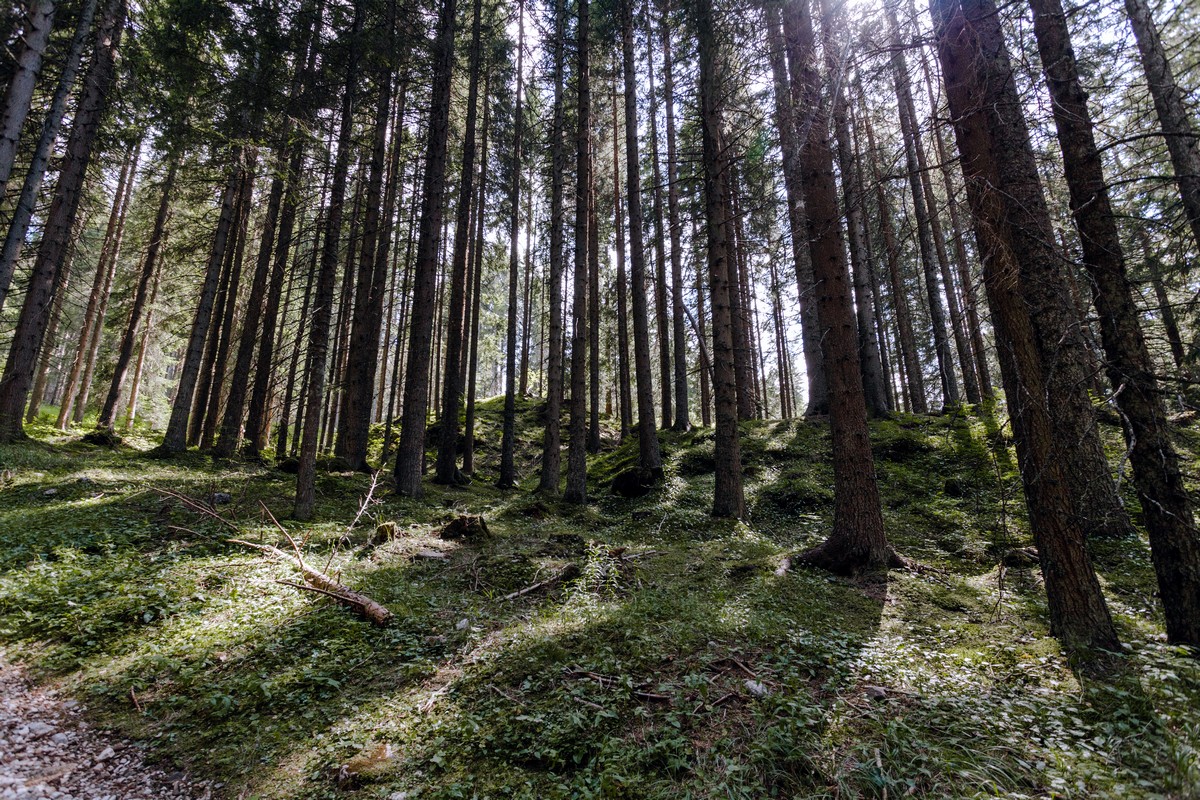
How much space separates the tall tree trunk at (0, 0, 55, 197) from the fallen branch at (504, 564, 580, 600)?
1045cm

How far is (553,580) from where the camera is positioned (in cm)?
643

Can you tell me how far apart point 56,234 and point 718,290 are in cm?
1608

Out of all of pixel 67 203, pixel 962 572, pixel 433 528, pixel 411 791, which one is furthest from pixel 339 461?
pixel 962 572

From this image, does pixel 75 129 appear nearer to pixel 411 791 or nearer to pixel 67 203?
pixel 67 203

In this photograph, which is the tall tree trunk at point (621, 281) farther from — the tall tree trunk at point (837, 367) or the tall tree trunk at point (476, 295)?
the tall tree trunk at point (837, 367)

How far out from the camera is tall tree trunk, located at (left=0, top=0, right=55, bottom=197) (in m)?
7.95

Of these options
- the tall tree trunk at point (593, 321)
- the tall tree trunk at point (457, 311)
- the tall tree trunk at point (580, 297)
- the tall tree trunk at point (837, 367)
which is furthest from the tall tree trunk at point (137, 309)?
the tall tree trunk at point (837, 367)

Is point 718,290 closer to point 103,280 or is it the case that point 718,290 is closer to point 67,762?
point 67,762

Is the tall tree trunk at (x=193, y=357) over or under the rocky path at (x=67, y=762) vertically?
over

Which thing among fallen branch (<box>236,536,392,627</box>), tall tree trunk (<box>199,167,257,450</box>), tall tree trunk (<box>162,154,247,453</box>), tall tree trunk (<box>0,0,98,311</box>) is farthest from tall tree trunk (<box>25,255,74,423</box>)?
fallen branch (<box>236,536,392,627</box>)

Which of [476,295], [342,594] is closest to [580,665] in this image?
[342,594]

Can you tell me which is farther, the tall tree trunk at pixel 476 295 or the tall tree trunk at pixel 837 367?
the tall tree trunk at pixel 476 295

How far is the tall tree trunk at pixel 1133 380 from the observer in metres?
3.72

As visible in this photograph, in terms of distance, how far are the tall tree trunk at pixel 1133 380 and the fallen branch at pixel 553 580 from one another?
5.61 meters
